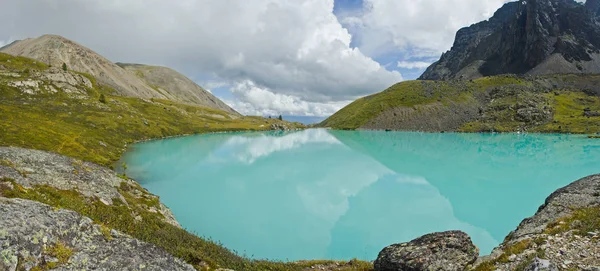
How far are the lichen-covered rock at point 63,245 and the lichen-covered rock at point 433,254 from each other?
1209 cm

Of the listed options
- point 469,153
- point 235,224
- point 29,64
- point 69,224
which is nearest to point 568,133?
point 469,153

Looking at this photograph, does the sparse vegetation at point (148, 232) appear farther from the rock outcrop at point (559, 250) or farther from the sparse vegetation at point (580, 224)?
the sparse vegetation at point (580, 224)

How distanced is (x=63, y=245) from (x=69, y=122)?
374ft

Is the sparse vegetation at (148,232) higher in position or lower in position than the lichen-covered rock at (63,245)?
lower

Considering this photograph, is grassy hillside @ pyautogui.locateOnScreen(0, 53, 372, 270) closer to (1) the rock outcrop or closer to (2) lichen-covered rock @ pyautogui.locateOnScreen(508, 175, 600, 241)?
(1) the rock outcrop

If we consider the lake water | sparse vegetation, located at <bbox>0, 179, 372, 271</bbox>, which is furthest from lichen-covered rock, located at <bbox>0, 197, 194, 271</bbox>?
the lake water

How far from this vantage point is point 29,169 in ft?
79.2

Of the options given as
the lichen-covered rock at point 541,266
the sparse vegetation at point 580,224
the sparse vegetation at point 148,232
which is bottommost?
the sparse vegetation at point 148,232

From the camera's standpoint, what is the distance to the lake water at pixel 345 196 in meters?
34.9

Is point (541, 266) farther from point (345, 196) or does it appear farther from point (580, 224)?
point (345, 196)

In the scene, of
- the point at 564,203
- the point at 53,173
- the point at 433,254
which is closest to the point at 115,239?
the point at 433,254

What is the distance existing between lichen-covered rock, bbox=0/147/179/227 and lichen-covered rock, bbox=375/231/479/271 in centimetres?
2227

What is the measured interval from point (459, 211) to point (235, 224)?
3233cm

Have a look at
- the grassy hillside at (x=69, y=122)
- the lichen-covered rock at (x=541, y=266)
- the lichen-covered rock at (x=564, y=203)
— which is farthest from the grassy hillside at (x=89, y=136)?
the lichen-covered rock at (x=564, y=203)
